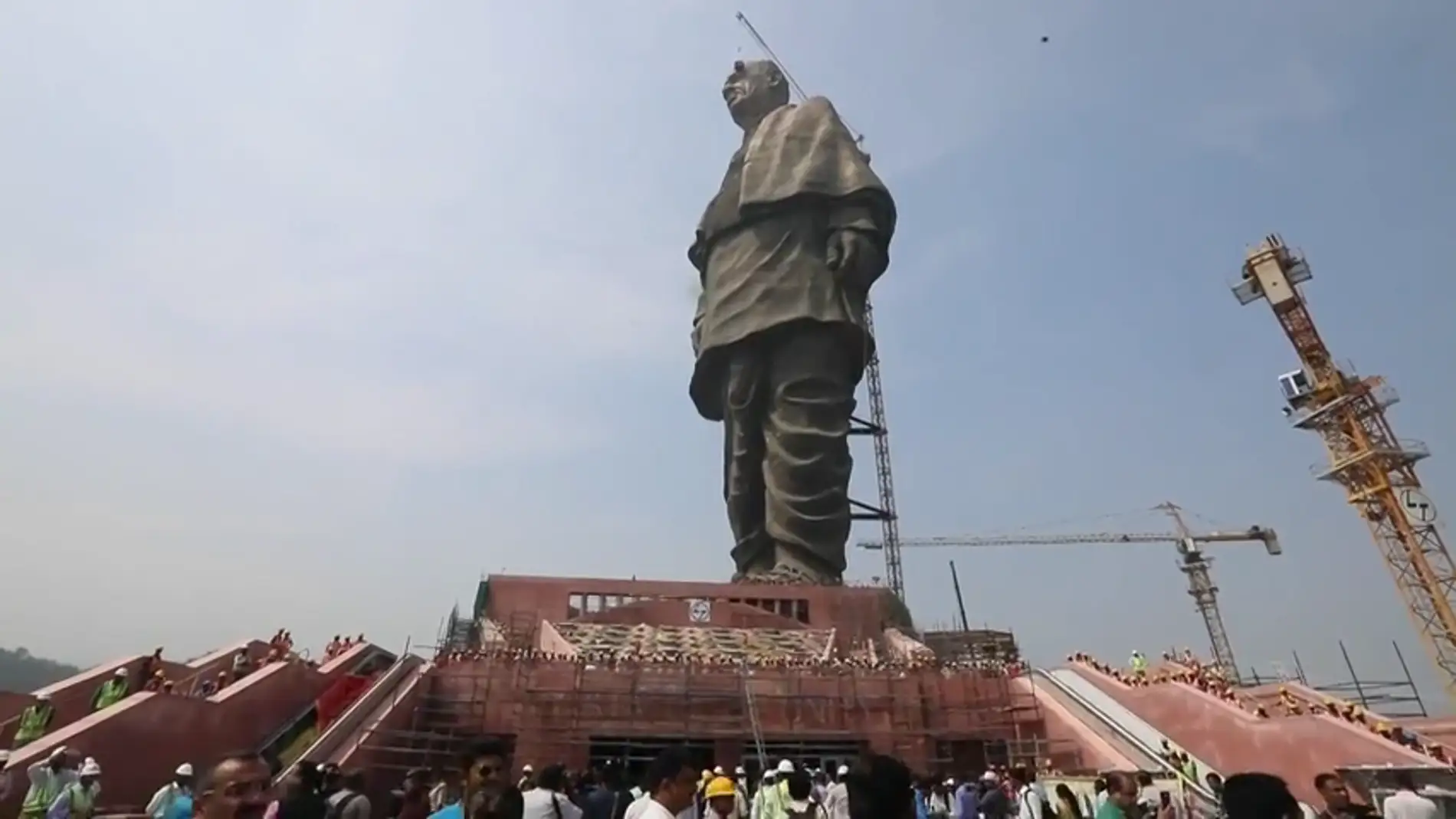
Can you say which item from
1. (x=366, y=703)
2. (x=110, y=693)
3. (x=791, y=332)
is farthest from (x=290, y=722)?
(x=791, y=332)

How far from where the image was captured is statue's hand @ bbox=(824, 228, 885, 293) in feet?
96.5

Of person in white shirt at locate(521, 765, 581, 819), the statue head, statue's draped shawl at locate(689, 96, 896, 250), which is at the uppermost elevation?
the statue head

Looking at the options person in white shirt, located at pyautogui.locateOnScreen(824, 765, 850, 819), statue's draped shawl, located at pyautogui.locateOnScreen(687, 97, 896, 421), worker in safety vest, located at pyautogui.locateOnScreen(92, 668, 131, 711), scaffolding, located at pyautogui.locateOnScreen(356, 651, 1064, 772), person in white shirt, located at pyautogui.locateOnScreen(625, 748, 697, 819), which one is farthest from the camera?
statue's draped shawl, located at pyautogui.locateOnScreen(687, 97, 896, 421)

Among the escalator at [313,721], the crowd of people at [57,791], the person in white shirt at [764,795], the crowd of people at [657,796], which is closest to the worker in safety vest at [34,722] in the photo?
the crowd of people at [657,796]

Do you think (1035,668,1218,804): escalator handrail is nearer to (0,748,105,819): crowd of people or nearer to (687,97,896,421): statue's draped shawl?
(0,748,105,819): crowd of people

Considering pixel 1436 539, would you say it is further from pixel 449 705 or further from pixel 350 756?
pixel 350 756

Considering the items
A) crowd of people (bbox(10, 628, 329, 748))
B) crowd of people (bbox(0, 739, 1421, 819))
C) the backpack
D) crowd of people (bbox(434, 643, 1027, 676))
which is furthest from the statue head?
the backpack

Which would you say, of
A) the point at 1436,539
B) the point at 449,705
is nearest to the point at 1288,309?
the point at 1436,539

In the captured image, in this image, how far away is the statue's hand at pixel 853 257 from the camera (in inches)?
1158

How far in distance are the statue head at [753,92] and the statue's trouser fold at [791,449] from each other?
31.1 ft

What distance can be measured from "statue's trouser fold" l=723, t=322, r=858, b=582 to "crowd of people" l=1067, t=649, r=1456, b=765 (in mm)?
11019

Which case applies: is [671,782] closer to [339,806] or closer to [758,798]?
[339,806]

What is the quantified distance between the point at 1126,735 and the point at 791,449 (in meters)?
15.8

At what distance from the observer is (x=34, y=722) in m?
11.0
